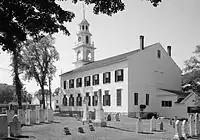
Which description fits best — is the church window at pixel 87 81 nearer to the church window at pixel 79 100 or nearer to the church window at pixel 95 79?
the church window at pixel 95 79

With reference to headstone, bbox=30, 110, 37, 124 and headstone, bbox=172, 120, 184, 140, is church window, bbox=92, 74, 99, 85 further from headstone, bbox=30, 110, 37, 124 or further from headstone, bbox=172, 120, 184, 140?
headstone, bbox=172, 120, 184, 140

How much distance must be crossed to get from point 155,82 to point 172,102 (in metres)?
4.26

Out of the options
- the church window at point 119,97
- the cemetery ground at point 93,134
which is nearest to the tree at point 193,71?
the church window at point 119,97

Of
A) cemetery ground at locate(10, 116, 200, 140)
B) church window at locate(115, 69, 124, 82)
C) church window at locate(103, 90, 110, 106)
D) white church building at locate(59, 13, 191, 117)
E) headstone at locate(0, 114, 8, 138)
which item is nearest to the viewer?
headstone at locate(0, 114, 8, 138)

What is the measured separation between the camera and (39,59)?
152ft

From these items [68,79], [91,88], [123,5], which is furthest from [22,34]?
[68,79]

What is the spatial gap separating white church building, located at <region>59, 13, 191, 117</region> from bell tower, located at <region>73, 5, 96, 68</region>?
7.85 m

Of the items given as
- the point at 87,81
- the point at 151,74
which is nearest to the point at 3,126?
the point at 151,74

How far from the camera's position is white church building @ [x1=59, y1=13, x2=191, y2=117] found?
3559 cm

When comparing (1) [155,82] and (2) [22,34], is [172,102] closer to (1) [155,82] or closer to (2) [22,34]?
(1) [155,82]

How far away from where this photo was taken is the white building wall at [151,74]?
1410 inches

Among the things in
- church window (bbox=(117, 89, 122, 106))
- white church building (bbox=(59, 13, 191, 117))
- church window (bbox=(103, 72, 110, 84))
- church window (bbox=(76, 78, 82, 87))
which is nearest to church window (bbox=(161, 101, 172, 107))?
white church building (bbox=(59, 13, 191, 117))

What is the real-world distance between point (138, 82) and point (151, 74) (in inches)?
119

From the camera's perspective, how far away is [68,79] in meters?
50.6
